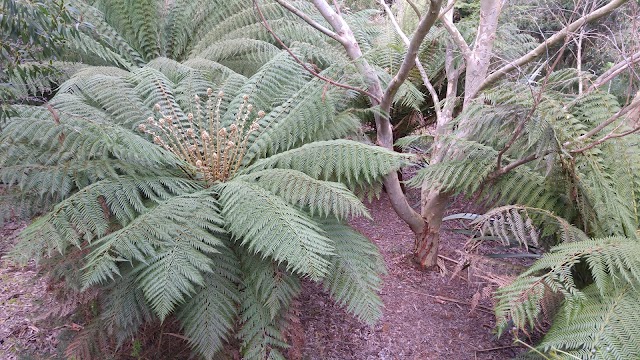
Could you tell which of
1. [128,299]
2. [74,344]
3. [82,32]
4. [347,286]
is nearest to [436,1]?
[347,286]

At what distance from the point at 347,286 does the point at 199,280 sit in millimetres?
563

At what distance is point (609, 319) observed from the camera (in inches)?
63.2

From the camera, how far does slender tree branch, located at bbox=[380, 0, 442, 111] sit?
1.66m

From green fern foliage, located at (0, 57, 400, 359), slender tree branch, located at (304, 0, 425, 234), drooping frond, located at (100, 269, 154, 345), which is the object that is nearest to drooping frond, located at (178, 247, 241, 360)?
green fern foliage, located at (0, 57, 400, 359)

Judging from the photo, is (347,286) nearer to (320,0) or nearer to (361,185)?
(361,185)

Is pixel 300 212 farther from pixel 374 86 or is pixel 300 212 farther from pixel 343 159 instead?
pixel 374 86

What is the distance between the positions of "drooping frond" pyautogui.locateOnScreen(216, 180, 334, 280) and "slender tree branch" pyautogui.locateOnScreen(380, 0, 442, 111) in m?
0.72

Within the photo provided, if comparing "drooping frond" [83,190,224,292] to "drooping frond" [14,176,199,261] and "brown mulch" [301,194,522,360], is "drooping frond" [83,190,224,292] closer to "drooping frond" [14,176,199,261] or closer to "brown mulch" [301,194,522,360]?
"drooping frond" [14,176,199,261]

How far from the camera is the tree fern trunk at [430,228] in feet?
8.26

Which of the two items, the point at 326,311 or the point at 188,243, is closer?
the point at 188,243

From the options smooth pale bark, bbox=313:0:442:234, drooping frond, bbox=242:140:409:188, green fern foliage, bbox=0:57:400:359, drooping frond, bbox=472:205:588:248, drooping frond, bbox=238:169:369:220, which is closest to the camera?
green fern foliage, bbox=0:57:400:359

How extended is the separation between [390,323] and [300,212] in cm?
89

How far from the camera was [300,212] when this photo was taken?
6.05 feet

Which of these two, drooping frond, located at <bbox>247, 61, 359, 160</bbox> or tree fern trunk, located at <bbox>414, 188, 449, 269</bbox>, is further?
tree fern trunk, located at <bbox>414, 188, 449, 269</bbox>
